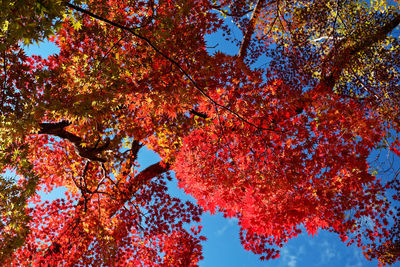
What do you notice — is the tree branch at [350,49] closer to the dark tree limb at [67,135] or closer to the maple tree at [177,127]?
the maple tree at [177,127]

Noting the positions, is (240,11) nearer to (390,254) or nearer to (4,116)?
(4,116)

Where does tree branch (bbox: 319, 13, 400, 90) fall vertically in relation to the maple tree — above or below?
above

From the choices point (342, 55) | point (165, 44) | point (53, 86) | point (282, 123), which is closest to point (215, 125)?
point (282, 123)

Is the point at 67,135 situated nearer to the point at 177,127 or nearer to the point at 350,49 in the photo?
the point at 177,127

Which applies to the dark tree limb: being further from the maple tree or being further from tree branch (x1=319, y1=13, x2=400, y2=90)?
tree branch (x1=319, y1=13, x2=400, y2=90)

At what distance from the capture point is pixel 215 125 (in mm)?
8031

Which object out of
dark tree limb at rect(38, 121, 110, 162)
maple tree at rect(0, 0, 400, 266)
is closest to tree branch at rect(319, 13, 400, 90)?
maple tree at rect(0, 0, 400, 266)

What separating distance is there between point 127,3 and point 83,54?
2297 millimetres

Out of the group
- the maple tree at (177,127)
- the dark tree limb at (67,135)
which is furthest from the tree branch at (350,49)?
the dark tree limb at (67,135)

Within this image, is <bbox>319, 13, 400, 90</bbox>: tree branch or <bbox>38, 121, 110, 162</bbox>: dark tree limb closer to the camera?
<bbox>38, 121, 110, 162</bbox>: dark tree limb

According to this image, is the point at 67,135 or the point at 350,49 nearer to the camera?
the point at 67,135

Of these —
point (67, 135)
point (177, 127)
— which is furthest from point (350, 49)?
point (67, 135)

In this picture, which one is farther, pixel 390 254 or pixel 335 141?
pixel 390 254

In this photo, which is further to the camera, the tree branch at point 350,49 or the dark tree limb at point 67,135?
the tree branch at point 350,49
